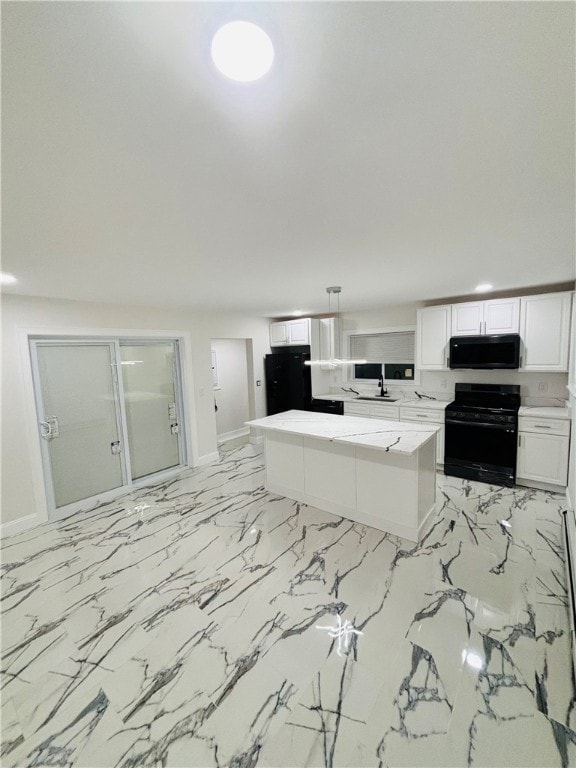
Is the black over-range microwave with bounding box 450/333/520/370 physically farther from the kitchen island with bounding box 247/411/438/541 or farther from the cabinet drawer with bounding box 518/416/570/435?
the kitchen island with bounding box 247/411/438/541

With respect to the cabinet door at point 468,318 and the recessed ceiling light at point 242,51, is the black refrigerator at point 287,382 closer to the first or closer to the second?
the cabinet door at point 468,318

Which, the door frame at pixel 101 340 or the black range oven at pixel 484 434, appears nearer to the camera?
the door frame at pixel 101 340

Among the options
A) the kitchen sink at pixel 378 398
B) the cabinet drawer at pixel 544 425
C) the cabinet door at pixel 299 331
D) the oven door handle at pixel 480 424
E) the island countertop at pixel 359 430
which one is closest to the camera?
the island countertop at pixel 359 430

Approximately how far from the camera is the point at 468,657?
68.3 inches

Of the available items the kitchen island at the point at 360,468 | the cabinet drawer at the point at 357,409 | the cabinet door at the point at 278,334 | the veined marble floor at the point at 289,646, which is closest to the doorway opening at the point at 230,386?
the cabinet door at the point at 278,334

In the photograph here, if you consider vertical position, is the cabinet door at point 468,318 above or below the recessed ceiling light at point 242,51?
below

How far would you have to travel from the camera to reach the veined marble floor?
4.61ft

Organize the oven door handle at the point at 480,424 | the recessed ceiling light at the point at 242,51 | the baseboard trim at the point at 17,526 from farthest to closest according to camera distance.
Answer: the oven door handle at the point at 480,424 < the baseboard trim at the point at 17,526 < the recessed ceiling light at the point at 242,51

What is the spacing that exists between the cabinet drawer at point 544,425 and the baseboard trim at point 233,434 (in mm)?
4739

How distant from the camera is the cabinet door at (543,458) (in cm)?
341

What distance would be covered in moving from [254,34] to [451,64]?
0.48 m

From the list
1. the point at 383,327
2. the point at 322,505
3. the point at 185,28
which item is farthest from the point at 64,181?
the point at 383,327

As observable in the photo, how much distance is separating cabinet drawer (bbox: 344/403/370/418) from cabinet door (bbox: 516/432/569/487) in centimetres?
197

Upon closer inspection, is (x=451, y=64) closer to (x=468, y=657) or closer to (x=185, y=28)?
(x=185, y=28)
